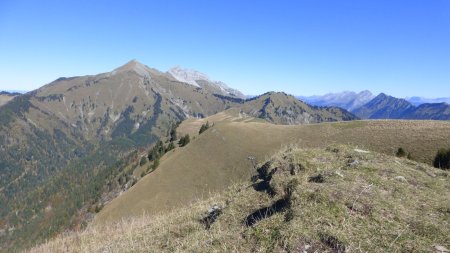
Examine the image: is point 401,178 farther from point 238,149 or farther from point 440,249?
point 238,149

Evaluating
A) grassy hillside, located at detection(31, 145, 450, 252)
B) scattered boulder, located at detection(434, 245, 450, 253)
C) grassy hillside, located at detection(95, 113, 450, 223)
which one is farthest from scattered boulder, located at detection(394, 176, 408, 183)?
grassy hillside, located at detection(95, 113, 450, 223)

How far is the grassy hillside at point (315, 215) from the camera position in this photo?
286 inches

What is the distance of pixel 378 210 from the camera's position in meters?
8.40

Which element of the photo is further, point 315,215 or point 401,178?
point 401,178

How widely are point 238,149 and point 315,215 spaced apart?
88.6 meters

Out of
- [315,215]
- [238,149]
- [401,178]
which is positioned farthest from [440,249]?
[238,149]

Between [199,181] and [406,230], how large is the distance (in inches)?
3054

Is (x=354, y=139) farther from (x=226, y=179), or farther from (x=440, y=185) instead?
(x=440, y=185)

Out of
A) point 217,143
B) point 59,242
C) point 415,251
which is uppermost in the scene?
point 415,251

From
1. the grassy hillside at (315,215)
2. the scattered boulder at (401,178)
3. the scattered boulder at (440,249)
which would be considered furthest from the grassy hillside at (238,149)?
the scattered boulder at (440,249)

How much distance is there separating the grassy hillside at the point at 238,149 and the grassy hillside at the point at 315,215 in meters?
52.3

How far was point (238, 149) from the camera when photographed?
96438 mm

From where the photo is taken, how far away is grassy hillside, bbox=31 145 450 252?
7.26 metres

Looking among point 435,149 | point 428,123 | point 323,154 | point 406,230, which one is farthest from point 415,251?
point 428,123
